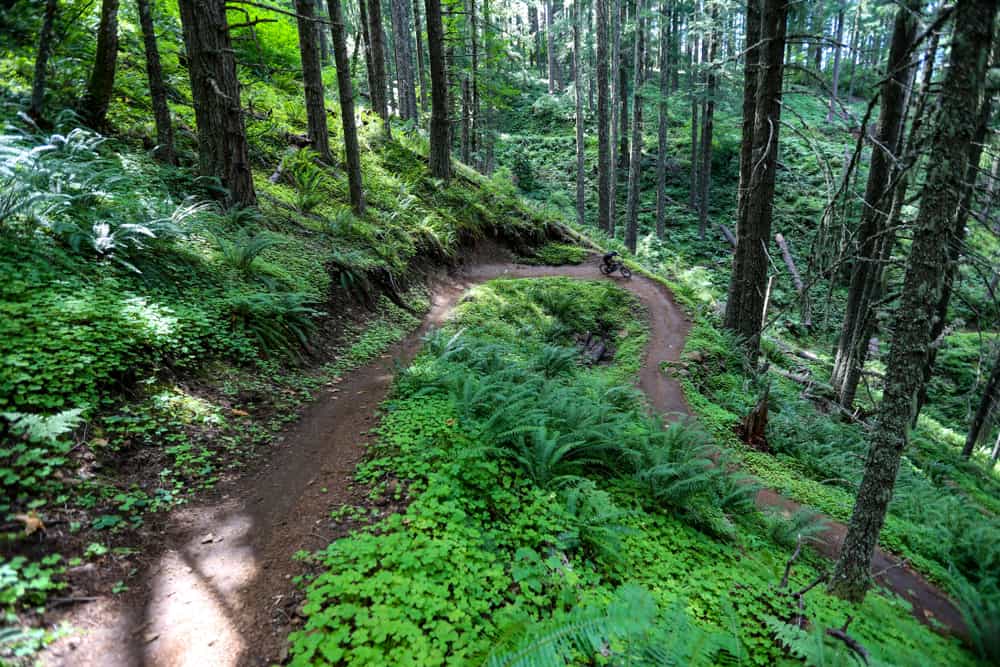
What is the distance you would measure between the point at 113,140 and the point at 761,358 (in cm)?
1744

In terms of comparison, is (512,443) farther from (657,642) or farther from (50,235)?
(50,235)

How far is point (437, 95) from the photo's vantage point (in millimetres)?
14070

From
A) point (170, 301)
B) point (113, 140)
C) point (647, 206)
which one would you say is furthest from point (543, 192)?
point (170, 301)

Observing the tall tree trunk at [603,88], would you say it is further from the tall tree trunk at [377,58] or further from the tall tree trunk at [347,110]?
the tall tree trunk at [347,110]

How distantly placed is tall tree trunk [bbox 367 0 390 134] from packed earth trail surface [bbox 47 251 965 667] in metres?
12.4

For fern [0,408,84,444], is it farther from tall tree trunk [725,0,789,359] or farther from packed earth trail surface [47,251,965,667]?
tall tree trunk [725,0,789,359]

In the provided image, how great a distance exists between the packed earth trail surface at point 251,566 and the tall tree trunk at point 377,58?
1245 cm

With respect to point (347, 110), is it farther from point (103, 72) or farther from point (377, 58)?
point (377, 58)

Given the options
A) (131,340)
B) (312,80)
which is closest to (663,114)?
(312,80)

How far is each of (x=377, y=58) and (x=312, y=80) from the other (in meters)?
4.83

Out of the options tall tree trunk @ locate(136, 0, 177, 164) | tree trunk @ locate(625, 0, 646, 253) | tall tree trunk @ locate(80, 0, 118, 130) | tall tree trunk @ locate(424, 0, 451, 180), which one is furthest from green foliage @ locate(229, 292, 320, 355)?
tree trunk @ locate(625, 0, 646, 253)

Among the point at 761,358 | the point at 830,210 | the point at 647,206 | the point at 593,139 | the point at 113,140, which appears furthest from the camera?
the point at 593,139

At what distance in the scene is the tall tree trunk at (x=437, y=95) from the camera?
44.8ft

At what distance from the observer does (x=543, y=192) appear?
32.6 metres
